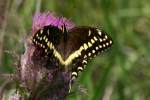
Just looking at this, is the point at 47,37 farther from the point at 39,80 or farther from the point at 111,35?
the point at 111,35

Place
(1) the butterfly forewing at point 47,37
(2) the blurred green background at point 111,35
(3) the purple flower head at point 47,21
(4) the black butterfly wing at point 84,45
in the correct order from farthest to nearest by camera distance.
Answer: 1. (2) the blurred green background at point 111,35
2. (3) the purple flower head at point 47,21
3. (4) the black butterfly wing at point 84,45
4. (1) the butterfly forewing at point 47,37

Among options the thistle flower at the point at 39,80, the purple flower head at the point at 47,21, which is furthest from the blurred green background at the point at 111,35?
the thistle flower at the point at 39,80

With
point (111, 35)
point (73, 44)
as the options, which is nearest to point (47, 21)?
point (73, 44)

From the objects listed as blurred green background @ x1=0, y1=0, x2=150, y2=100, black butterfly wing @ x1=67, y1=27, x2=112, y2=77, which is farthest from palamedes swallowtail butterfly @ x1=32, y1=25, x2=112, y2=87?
blurred green background @ x1=0, y1=0, x2=150, y2=100

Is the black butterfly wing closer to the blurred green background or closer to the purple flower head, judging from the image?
the purple flower head

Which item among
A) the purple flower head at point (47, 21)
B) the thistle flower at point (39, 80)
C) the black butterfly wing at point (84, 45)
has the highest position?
the purple flower head at point (47, 21)

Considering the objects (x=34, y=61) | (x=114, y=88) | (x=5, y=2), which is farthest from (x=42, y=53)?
(x=114, y=88)

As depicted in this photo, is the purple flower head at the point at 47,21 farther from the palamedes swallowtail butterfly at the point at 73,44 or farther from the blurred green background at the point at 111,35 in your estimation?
the blurred green background at the point at 111,35
